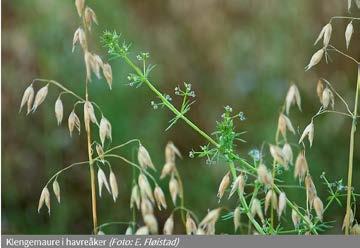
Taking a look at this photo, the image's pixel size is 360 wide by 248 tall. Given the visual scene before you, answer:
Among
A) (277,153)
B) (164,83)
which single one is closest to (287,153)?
(277,153)

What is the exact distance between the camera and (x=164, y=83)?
1.93m

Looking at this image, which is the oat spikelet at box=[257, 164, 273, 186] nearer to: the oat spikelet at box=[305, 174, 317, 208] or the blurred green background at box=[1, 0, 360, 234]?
the oat spikelet at box=[305, 174, 317, 208]

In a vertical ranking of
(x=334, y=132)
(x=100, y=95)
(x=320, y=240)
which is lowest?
(x=320, y=240)

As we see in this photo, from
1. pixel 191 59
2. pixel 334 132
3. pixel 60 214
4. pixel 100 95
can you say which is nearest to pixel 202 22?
pixel 191 59

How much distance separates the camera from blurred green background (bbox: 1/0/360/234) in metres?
1.92

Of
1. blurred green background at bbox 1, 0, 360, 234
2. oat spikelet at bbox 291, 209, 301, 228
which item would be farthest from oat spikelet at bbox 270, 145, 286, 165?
blurred green background at bbox 1, 0, 360, 234

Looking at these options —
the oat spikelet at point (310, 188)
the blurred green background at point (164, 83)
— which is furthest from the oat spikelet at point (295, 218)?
the blurred green background at point (164, 83)

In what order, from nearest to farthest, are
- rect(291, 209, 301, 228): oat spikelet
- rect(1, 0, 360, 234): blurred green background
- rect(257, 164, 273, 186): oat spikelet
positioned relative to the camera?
rect(257, 164, 273, 186): oat spikelet < rect(291, 209, 301, 228): oat spikelet < rect(1, 0, 360, 234): blurred green background

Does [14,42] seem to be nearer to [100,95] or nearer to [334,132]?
[100,95]

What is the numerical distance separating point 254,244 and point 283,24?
0.68m

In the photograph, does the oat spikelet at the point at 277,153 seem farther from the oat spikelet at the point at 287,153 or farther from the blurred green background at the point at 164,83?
the blurred green background at the point at 164,83

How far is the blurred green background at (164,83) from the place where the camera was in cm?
192

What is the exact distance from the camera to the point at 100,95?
6.49ft

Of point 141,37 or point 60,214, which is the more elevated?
point 141,37
